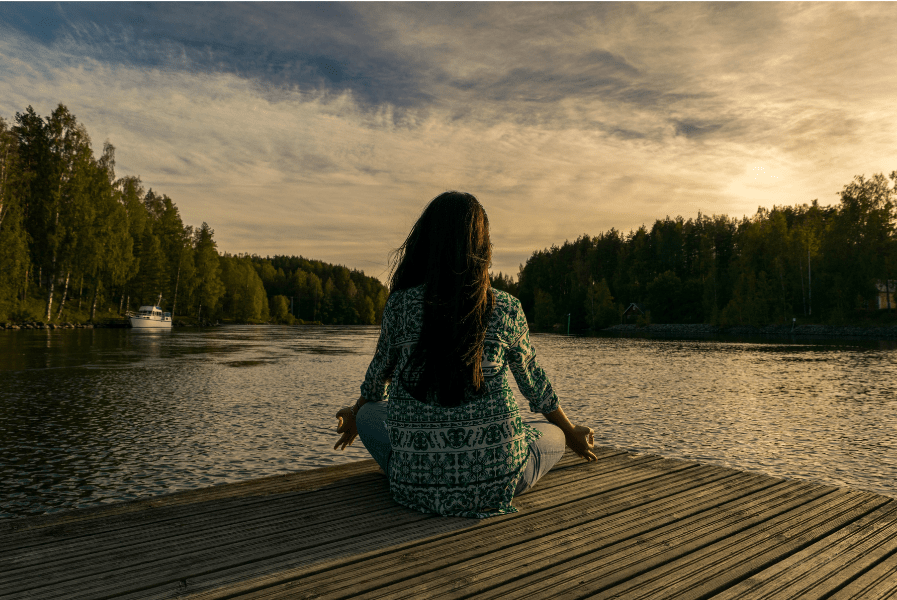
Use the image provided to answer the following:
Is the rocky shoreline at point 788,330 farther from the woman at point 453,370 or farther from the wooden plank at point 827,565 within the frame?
the woman at point 453,370

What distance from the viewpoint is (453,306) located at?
3109 mm

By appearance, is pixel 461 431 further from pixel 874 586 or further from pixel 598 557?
pixel 874 586

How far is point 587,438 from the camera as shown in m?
3.84

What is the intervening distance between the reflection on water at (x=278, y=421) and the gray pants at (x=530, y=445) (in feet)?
14.9

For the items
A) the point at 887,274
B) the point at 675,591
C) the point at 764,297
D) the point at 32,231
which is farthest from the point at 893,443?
the point at 764,297

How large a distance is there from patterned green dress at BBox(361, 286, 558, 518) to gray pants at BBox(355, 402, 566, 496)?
16 centimetres

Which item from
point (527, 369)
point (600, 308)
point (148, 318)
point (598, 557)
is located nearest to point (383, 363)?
point (527, 369)

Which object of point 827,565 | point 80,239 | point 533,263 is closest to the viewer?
point 827,565

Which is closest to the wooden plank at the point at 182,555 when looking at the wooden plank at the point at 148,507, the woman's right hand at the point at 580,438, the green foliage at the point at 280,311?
the wooden plank at the point at 148,507

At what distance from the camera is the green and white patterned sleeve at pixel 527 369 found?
3410 millimetres

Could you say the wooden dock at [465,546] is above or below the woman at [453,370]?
below

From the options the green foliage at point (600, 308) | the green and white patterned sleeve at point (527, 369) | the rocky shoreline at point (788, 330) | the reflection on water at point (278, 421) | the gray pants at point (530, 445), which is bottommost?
the reflection on water at point (278, 421)

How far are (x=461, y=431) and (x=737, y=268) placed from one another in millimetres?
93193

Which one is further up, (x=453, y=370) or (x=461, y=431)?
(x=453, y=370)
